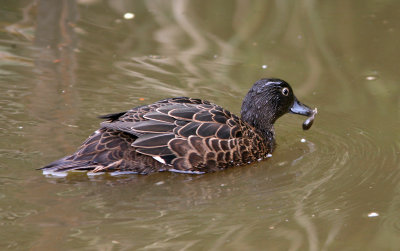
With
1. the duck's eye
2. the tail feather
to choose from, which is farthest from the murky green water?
the duck's eye

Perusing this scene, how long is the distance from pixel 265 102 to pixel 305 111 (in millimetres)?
487

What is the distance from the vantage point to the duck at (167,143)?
704cm

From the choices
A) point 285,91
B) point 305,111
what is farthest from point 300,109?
point 285,91

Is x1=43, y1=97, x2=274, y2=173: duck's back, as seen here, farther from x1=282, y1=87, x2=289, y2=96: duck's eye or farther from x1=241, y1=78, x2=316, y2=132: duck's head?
x1=282, y1=87, x2=289, y2=96: duck's eye

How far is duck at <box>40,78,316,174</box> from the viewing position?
7039 mm

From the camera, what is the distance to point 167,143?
7.11 meters

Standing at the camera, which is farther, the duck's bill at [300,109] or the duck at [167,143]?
the duck's bill at [300,109]

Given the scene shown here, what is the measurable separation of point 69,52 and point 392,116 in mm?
4452

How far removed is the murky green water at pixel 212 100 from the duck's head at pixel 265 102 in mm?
338

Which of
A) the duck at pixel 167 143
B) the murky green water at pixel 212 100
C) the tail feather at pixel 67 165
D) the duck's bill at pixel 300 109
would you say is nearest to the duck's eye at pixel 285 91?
the duck's bill at pixel 300 109

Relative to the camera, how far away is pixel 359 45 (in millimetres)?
10188

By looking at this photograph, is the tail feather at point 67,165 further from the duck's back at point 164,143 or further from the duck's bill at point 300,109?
the duck's bill at point 300,109

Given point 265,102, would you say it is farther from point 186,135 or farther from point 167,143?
point 167,143

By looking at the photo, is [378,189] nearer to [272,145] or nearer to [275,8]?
[272,145]
